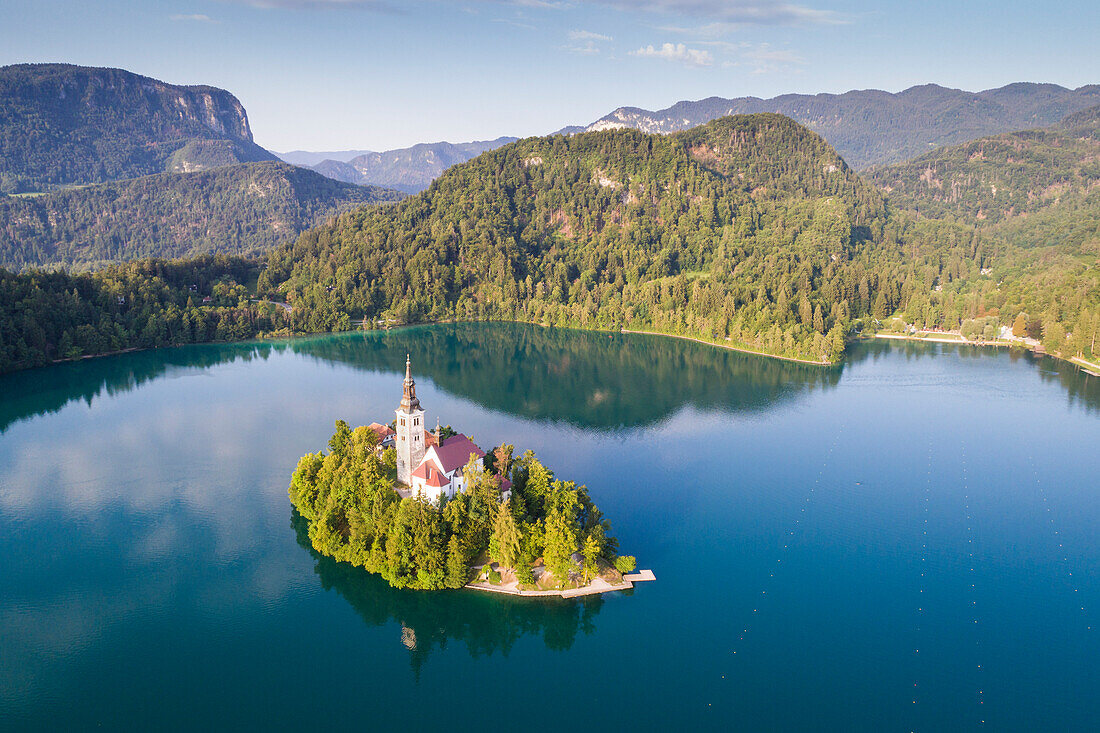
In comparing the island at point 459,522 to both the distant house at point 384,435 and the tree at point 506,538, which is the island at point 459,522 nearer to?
the tree at point 506,538

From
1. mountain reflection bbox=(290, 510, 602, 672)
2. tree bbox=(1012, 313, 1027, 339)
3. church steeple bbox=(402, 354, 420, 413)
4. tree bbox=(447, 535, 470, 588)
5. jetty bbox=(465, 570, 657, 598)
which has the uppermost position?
tree bbox=(1012, 313, 1027, 339)

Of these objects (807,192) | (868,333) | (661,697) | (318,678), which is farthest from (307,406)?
(807,192)

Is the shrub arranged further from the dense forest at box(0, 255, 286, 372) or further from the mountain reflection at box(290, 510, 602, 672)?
the dense forest at box(0, 255, 286, 372)

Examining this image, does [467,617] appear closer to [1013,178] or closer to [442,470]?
[442,470]

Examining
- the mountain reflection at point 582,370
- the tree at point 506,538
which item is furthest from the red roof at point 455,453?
the mountain reflection at point 582,370

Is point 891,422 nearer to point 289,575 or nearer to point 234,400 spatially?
point 289,575

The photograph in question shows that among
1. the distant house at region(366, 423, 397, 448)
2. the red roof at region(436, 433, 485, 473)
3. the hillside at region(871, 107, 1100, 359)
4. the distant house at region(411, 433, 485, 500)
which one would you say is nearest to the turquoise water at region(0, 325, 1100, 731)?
the distant house at region(411, 433, 485, 500)

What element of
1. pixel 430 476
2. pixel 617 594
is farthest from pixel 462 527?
pixel 617 594

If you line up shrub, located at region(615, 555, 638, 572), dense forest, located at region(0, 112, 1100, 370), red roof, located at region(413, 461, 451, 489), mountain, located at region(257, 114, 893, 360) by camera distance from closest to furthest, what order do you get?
shrub, located at region(615, 555, 638, 572) → red roof, located at region(413, 461, 451, 489) → dense forest, located at region(0, 112, 1100, 370) → mountain, located at region(257, 114, 893, 360)
